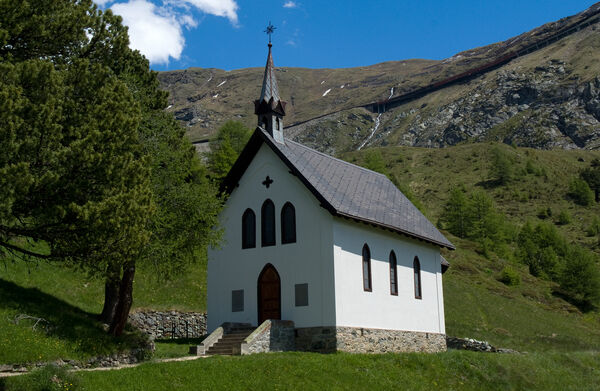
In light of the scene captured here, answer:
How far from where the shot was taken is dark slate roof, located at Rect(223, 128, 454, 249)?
25.6 meters

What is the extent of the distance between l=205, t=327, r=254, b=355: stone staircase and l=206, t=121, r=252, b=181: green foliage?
123ft

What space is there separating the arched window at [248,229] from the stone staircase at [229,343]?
160 inches

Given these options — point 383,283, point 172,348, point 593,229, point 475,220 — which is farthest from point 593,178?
point 172,348

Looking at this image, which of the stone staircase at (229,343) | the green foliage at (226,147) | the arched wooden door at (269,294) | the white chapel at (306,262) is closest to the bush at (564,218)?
the green foliage at (226,147)

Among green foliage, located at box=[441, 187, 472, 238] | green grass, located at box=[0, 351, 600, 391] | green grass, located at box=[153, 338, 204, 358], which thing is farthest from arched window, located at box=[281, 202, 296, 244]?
green foliage, located at box=[441, 187, 472, 238]

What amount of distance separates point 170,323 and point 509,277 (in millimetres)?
38235

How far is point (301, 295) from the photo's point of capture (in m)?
25.2

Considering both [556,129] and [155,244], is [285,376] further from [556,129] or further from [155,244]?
[556,129]

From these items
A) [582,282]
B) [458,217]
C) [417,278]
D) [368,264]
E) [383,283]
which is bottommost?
[383,283]

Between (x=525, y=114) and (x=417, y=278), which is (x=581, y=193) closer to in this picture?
(x=525, y=114)

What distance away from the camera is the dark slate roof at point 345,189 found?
25.6 metres

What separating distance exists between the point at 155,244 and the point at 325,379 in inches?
307

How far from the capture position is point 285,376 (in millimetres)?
18797

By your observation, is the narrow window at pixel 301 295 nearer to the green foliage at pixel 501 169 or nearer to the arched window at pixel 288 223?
the arched window at pixel 288 223
